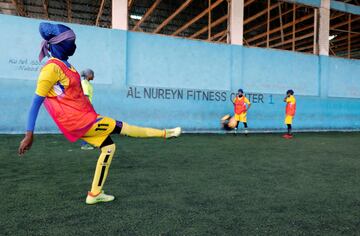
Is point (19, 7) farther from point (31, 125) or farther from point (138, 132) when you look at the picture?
point (138, 132)

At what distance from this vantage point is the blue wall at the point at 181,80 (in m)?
10.3

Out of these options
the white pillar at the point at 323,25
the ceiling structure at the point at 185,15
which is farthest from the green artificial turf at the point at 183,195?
the ceiling structure at the point at 185,15

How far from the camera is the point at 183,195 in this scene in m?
3.63

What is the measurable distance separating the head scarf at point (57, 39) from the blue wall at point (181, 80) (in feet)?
27.0

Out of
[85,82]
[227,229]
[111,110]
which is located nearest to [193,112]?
[111,110]

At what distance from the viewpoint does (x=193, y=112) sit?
1255 cm

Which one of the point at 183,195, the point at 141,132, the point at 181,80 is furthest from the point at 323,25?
the point at 141,132

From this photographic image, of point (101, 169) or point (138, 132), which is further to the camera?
point (101, 169)

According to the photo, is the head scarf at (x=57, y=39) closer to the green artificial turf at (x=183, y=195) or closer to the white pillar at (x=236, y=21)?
the green artificial turf at (x=183, y=195)

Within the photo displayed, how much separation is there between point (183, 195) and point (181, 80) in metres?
9.09

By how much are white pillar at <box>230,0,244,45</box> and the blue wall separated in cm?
41

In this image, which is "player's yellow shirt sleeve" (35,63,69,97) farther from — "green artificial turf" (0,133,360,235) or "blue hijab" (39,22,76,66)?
"green artificial turf" (0,133,360,235)

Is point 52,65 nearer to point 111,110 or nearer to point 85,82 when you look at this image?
point 85,82

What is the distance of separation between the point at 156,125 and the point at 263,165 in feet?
22.4
